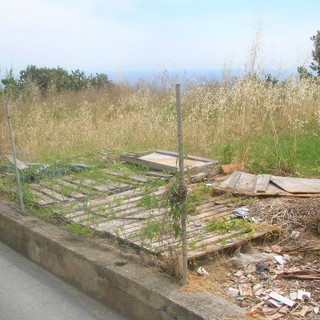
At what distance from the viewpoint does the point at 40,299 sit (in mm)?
3225

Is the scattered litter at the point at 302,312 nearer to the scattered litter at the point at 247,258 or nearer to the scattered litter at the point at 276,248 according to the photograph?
the scattered litter at the point at 247,258

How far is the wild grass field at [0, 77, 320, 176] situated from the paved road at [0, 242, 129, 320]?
2944 mm

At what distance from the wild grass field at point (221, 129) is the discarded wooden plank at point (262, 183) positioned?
0.59 metres

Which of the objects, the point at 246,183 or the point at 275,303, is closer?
the point at 275,303

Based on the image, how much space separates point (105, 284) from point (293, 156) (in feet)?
10.8

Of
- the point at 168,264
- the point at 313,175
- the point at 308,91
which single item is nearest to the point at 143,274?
the point at 168,264

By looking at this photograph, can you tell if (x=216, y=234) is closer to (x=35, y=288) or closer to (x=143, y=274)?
(x=143, y=274)

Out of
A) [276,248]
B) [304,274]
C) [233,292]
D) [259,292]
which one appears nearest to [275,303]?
[259,292]

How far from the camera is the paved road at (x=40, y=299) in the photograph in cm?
299

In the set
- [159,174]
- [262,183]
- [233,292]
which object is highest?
[262,183]

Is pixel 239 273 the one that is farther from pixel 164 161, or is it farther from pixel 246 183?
pixel 164 161

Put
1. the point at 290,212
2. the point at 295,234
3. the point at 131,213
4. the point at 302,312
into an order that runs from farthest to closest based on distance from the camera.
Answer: the point at 131,213 → the point at 290,212 → the point at 295,234 → the point at 302,312

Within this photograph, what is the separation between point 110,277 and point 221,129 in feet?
15.3

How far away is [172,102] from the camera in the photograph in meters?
10.2
